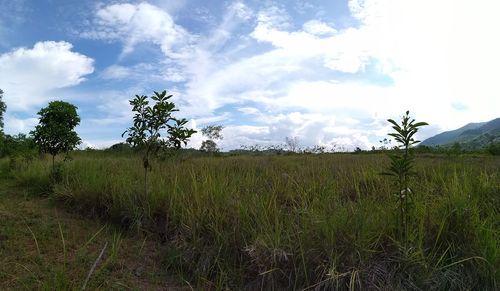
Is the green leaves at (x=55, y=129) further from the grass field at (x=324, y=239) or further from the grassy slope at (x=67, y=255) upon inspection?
the grass field at (x=324, y=239)

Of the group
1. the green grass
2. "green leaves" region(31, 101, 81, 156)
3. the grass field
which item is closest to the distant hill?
the grass field

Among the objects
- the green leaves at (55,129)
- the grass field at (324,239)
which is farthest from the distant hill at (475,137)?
the green leaves at (55,129)

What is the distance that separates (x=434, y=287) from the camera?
2.56 metres

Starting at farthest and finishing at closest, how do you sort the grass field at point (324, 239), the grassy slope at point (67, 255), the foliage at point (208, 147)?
the foliage at point (208, 147) < the grassy slope at point (67, 255) < the grass field at point (324, 239)

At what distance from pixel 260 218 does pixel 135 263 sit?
132 cm

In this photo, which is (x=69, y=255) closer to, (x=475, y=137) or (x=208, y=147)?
(x=208, y=147)

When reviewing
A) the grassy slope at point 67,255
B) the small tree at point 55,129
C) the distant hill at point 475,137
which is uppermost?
the distant hill at point 475,137

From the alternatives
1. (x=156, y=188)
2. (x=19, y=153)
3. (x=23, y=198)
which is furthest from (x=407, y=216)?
(x=19, y=153)

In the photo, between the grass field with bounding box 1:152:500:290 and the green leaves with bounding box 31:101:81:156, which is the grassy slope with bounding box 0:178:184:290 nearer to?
the grass field with bounding box 1:152:500:290

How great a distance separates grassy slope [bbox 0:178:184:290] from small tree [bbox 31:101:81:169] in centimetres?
269

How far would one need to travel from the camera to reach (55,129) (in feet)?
25.0

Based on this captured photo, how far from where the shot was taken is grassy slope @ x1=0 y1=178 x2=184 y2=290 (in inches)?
119

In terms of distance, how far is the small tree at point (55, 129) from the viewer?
7.63 metres

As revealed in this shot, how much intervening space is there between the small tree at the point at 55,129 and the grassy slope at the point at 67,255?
2.69 meters
